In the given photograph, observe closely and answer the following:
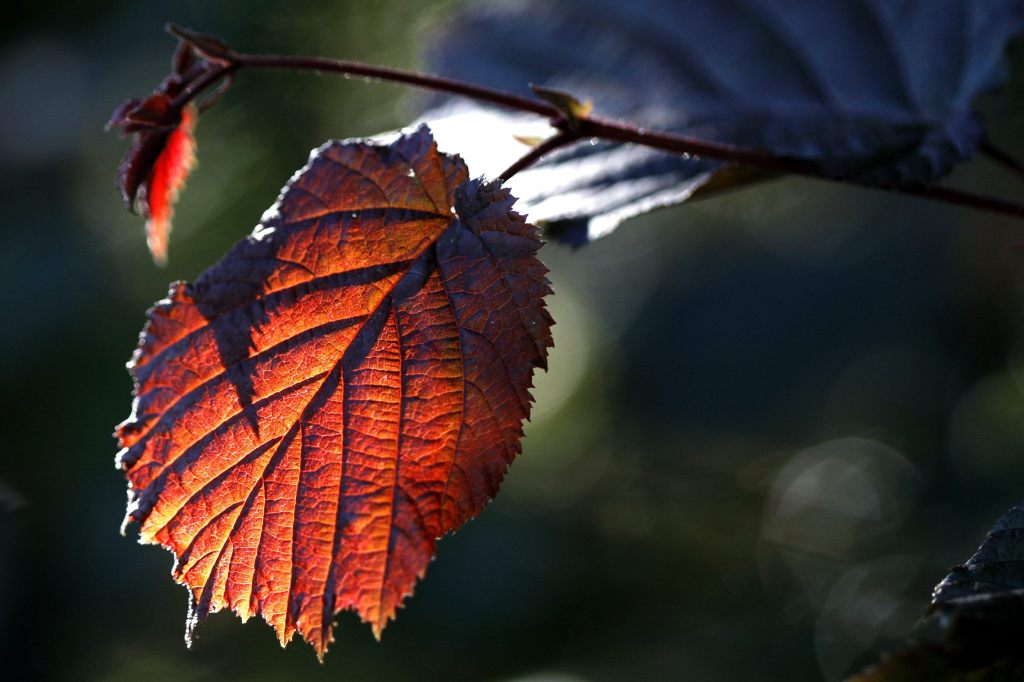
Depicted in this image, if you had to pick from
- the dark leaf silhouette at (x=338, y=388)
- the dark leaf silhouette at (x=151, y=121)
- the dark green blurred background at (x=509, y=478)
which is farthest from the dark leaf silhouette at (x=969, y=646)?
the dark green blurred background at (x=509, y=478)

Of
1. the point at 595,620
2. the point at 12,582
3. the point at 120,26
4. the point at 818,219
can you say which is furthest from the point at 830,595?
the point at 120,26

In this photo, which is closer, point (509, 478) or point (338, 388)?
point (338, 388)

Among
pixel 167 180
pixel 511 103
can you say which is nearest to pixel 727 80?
pixel 511 103

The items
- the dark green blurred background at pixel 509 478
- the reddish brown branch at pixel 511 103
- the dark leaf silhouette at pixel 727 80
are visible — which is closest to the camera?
the reddish brown branch at pixel 511 103

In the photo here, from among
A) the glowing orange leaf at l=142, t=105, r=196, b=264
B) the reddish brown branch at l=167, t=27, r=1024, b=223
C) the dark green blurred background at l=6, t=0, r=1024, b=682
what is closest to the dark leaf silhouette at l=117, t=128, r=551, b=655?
the reddish brown branch at l=167, t=27, r=1024, b=223

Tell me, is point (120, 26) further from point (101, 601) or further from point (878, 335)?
point (878, 335)

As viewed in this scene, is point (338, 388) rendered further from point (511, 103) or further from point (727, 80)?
point (727, 80)

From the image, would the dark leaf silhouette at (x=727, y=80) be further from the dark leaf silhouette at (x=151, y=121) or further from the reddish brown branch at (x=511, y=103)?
the dark leaf silhouette at (x=151, y=121)
